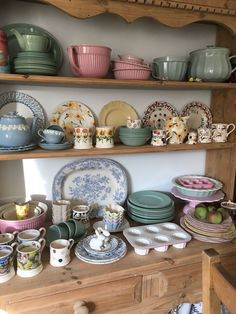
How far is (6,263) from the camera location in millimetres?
861

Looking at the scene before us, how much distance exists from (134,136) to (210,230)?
0.49 meters

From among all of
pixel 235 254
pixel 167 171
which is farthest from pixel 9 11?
pixel 235 254

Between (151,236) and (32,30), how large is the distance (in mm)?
935

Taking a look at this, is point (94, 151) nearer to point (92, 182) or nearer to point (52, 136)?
point (52, 136)

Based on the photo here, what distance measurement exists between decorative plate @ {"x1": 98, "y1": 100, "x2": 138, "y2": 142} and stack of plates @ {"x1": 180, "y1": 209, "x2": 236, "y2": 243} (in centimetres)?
50

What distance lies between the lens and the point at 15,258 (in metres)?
0.95

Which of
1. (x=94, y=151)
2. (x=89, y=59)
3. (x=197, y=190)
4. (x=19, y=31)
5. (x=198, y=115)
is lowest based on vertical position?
(x=197, y=190)

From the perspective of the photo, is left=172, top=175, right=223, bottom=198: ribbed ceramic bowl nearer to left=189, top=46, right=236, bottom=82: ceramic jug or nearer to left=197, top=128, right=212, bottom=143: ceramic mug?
left=197, top=128, right=212, bottom=143: ceramic mug

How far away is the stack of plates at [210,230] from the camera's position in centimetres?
111

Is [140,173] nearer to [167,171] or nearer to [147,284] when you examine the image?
[167,171]

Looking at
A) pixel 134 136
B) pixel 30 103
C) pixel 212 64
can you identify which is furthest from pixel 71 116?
pixel 212 64

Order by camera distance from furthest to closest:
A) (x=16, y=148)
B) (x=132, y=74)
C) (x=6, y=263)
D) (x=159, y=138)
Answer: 1. (x=159, y=138)
2. (x=132, y=74)
3. (x=16, y=148)
4. (x=6, y=263)

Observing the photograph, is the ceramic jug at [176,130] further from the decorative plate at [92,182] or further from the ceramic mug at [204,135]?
the decorative plate at [92,182]

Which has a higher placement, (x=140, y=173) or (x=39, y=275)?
(x=140, y=173)
